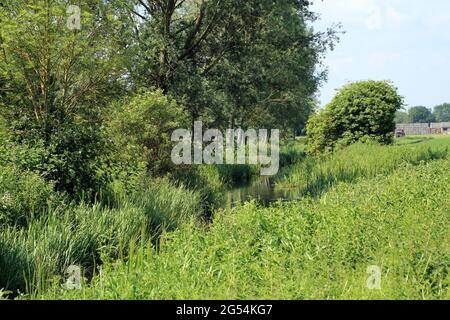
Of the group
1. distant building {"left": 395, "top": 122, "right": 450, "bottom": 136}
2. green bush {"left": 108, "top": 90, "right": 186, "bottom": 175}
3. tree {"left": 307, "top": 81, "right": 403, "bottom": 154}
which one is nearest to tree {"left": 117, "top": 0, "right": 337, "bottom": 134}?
tree {"left": 307, "top": 81, "right": 403, "bottom": 154}

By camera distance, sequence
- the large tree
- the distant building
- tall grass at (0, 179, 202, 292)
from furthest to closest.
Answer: the distant building, the large tree, tall grass at (0, 179, 202, 292)

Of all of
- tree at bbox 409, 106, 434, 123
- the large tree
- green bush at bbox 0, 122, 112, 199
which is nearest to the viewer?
green bush at bbox 0, 122, 112, 199

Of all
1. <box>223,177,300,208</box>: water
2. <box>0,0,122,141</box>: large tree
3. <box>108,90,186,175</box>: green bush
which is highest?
<box>0,0,122,141</box>: large tree

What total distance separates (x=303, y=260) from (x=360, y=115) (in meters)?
18.6

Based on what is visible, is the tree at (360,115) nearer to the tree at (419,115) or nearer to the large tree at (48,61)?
the large tree at (48,61)

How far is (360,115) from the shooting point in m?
23.5

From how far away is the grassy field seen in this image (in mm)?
5141

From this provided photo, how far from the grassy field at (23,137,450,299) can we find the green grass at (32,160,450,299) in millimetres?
14

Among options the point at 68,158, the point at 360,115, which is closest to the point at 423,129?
the point at 360,115

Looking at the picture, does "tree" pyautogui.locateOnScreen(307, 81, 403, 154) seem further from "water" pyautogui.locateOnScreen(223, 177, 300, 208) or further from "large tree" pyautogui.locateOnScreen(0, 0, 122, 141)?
"large tree" pyautogui.locateOnScreen(0, 0, 122, 141)

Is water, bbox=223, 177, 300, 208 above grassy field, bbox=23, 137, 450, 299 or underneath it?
underneath

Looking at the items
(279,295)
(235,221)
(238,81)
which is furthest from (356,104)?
(279,295)

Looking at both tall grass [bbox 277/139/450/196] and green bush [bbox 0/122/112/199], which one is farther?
tall grass [bbox 277/139/450/196]

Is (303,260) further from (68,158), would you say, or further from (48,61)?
(48,61)
